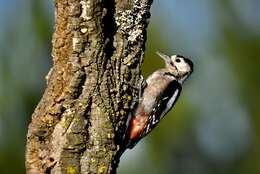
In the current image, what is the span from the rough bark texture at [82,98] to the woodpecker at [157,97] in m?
0.53

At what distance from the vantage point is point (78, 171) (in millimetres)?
4418

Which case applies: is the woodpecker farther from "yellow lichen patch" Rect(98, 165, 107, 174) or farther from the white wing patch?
"yellow lichen patch" Rect(98, 165, 107, 174)

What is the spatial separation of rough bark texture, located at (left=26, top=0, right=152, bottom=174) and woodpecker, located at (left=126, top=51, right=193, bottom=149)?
53 cm

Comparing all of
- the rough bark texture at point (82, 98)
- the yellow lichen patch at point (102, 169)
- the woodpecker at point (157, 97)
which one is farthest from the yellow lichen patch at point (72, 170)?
the woodpecker at point (157, 97)

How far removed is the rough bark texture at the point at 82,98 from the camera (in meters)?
4.42

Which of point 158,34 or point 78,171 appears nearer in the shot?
point 78,171

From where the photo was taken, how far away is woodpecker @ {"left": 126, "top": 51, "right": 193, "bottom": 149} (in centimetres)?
533

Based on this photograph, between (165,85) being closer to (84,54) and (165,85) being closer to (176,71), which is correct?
(176,71)

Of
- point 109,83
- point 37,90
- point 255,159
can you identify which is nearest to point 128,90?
point 109,83

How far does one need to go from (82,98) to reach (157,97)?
1.45m

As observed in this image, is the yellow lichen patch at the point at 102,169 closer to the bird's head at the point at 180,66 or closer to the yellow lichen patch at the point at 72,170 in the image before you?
the yellow lichen patch at the point at 72,170

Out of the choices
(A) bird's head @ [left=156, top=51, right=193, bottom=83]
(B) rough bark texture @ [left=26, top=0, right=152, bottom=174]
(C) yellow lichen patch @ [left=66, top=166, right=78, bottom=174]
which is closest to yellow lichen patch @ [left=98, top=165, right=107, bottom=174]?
(B) rough bark texture @ [left=26, top=0, right=152, bottom=174]

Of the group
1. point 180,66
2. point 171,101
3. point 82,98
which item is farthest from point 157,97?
point 82,98

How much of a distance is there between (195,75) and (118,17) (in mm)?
6391
